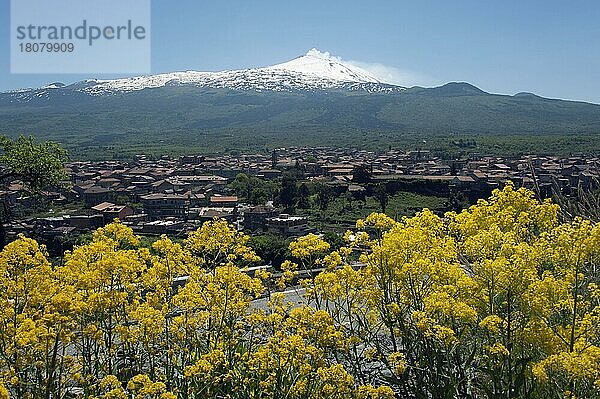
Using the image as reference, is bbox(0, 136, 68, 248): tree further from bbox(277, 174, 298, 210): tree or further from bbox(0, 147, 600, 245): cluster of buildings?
bbox(277, 174, 298, 210): tree

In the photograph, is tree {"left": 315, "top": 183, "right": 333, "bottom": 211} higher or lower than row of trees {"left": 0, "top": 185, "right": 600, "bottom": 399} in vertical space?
lower

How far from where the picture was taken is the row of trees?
13.7ft

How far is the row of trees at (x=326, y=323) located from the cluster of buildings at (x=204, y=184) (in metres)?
24.7

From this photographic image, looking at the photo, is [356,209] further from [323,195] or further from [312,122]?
[312,122]

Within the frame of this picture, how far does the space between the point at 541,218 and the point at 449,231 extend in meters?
0.85

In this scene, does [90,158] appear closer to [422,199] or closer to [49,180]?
[422,199]

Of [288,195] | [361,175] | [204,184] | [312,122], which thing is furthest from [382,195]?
[312,122]

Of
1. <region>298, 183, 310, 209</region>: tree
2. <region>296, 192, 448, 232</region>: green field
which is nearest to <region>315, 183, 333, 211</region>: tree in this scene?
<region>296, 192, 448, 232</region>: green field

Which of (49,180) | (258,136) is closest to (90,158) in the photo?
(258,136)

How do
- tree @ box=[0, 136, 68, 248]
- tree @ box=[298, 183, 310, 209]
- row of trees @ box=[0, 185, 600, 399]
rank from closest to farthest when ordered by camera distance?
row of trees @ box=[0, 185, 600, 399], tree @ box=[0, 136, 68, 248], tree @ box=[298, 183, 310, 209]

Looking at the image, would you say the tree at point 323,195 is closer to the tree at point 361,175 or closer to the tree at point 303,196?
the tree at point 303,196

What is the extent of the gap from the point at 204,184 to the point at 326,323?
62025 mm

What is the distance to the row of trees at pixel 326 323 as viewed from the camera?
417cm

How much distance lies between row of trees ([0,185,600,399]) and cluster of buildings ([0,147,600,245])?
24726mm
